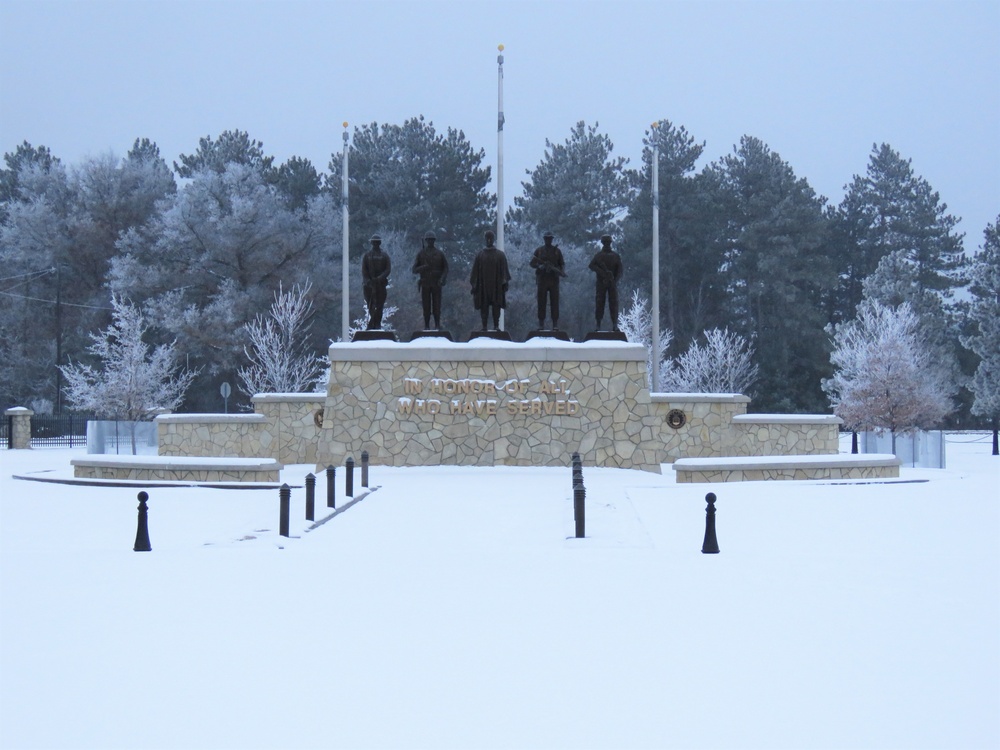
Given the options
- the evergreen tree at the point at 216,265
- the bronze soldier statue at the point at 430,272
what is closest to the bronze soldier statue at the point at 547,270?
the bronze soldier statue at the point at 430,272

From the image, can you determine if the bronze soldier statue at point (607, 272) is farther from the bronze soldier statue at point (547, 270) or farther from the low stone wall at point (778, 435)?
the low stone wall at point (778, 435)

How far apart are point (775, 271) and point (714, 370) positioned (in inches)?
346

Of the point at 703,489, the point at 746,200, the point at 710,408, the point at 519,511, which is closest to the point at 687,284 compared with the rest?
the point at 746,200

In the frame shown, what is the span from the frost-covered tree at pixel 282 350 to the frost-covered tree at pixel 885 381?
23.0m

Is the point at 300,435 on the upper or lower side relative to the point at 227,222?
lower

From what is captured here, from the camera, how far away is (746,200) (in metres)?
66.2

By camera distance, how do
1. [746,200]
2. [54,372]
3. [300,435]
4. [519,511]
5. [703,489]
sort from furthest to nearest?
[746,200] → [54,372] → [300,435] → [703,489] → [519,511]

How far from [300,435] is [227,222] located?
94.2 ft

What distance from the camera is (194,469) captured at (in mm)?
22516

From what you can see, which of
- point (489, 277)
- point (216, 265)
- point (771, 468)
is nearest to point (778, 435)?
point (771, 468)

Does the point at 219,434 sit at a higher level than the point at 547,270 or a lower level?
lower

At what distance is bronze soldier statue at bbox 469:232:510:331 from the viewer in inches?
1028

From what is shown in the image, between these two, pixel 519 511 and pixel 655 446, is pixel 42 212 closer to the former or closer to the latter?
pixel 655 446

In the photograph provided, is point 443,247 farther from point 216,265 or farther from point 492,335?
point 492,335
